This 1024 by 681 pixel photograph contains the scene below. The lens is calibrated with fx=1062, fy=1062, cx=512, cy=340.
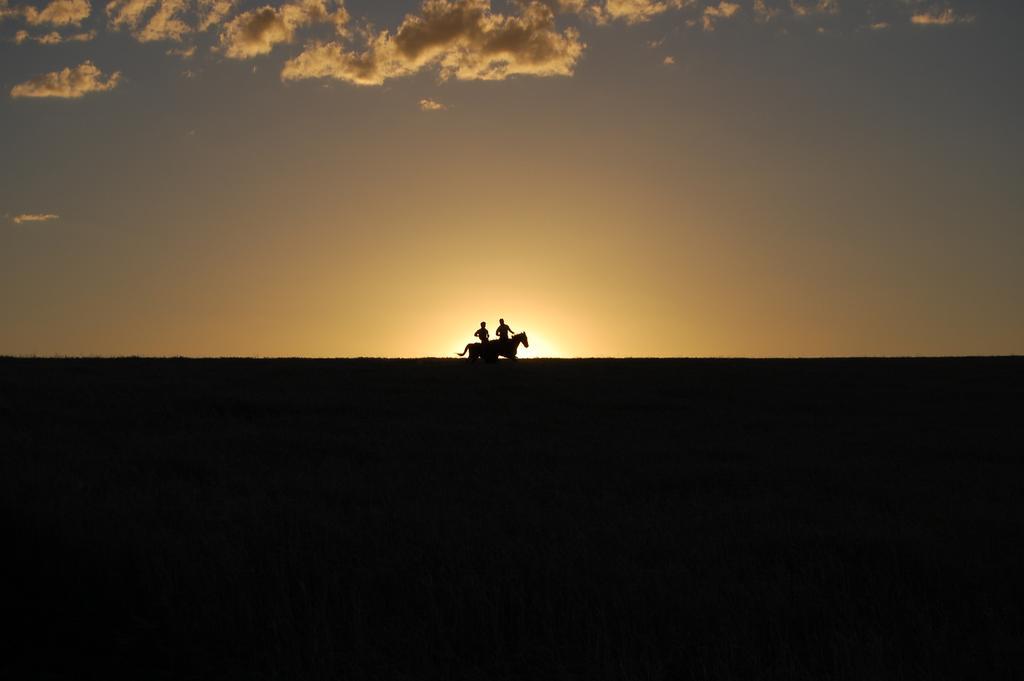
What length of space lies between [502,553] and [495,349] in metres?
37.4

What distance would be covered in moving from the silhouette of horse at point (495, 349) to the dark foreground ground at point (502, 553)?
2389 centimetres

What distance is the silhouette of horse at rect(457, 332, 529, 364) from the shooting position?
47125 mm

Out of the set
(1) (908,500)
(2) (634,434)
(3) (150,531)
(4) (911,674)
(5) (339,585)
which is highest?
(2) (634,434)

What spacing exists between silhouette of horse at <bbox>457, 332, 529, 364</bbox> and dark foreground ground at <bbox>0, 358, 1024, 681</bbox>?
2389 centimetres

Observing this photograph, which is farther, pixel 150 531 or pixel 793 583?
pixel 150 531

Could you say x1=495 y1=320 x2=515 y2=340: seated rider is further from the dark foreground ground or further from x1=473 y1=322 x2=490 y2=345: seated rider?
the dark foreground ground

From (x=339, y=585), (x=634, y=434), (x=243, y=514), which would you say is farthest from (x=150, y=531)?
(x=634, y=434)

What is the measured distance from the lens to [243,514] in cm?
1180

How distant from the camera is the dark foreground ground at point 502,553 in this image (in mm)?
7383

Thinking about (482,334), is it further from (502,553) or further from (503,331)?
(502,553)

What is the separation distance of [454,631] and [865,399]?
28940 millimetres

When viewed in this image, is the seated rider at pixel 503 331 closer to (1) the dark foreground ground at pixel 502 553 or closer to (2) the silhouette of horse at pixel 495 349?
(2) the silhouette of horse at pixel 495 349

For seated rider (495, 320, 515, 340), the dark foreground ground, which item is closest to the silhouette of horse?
seated rider (495, 320, 515, 340)

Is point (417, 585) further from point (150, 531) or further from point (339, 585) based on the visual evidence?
point (150, 531)
